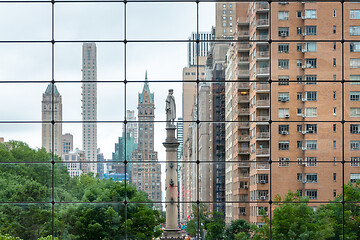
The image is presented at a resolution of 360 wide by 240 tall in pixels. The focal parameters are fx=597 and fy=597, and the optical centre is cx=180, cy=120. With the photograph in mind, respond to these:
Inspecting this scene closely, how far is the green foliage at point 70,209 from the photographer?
14992 millimetres

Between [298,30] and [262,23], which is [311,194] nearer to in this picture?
[298,30]

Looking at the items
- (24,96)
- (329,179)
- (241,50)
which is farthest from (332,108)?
(24,96)

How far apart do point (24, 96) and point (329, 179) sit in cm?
1093

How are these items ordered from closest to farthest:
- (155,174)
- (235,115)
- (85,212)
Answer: (155,174)
(85,212)
(235,115)

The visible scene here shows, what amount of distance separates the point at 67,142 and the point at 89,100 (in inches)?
143

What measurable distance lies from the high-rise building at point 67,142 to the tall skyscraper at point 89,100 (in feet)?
3.48

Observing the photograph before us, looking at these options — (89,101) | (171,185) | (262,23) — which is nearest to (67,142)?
(89,101)

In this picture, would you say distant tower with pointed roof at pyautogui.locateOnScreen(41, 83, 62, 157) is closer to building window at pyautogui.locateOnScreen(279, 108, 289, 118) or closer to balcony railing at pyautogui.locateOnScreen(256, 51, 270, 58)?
building window at pyautogui.locateOnScreen(279, 108, 289, 118)

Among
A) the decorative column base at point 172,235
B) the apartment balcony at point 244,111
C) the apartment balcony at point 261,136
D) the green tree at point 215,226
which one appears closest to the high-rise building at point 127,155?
the decorative column base at point 172,235

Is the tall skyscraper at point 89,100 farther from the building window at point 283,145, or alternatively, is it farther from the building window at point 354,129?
the building window at point 354,129

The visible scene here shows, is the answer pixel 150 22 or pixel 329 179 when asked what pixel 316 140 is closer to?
pixel 329 179

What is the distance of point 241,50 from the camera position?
22.3 m

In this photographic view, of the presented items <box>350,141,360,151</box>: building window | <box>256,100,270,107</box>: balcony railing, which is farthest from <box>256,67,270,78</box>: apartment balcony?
<box>350,141,360,151</box>: building window

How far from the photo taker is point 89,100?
1412 cm
